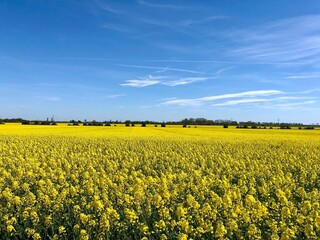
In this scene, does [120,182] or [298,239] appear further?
[120,182]

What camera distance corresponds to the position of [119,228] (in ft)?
21.9

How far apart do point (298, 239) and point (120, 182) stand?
525cm

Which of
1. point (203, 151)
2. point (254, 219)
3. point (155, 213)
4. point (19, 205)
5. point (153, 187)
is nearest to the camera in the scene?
point (254, 219)

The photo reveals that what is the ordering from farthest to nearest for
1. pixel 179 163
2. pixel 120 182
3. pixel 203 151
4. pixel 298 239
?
pixel 203 151, pixel 179 163, pixel 120 182, pixel 298 239

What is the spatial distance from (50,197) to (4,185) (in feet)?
8.19

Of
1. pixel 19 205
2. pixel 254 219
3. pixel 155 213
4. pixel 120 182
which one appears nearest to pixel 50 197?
pixel 19 205

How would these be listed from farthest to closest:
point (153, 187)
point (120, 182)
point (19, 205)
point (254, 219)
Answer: point (120, 182), point (153, 187), point (19, 205), point (254, 219)

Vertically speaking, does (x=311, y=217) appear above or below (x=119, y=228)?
above

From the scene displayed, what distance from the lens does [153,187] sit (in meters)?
8.66

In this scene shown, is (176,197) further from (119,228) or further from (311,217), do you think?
(311,217)

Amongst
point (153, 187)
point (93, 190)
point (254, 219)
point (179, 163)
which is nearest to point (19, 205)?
point (93, 190)

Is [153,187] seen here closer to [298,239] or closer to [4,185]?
[298,239]

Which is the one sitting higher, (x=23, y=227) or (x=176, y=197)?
(x=176, y=197)

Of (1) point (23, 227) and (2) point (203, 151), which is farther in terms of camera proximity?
(2) point (203, 151)
